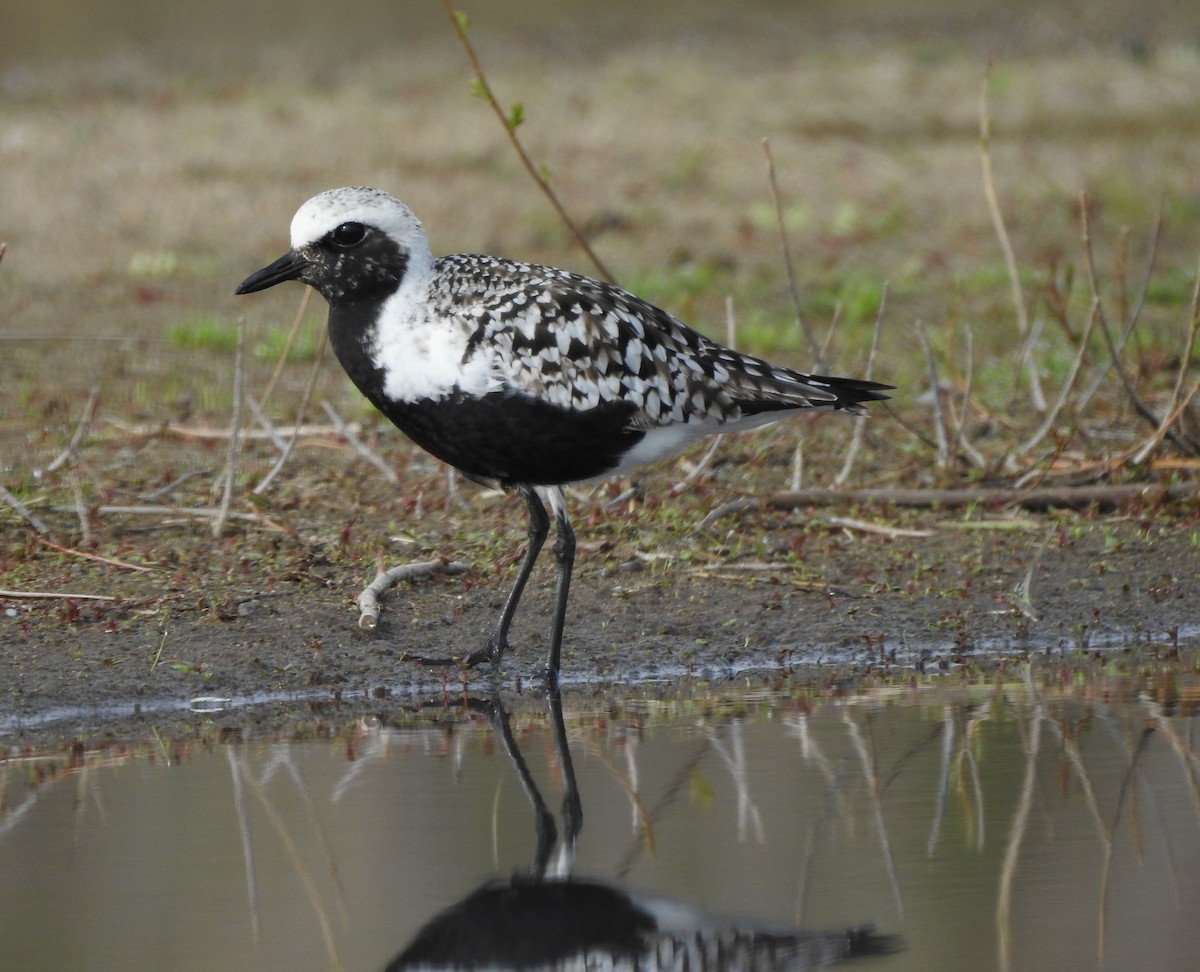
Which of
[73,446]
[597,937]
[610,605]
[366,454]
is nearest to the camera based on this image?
[597,937]

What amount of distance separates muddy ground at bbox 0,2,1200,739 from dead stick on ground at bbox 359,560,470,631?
0.08 m

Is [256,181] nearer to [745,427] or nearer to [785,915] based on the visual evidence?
[745,427]

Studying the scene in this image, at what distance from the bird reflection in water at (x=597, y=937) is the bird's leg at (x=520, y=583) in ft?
6.22

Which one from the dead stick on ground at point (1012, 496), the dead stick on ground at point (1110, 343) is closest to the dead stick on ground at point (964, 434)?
the dead stick on ground at point (1012, 496)

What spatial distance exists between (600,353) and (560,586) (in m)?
0.85

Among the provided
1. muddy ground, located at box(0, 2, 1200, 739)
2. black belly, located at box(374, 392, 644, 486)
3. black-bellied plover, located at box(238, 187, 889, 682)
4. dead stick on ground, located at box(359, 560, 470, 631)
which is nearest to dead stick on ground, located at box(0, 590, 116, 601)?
muddy ground, located at box(0, 2, 1200, 739)

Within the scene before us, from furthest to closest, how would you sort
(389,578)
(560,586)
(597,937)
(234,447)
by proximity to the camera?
(234,447)
(389,578)
(560,586)
(597,937)

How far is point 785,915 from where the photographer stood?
4566mm

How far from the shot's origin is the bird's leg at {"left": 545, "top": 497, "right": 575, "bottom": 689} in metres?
6.74

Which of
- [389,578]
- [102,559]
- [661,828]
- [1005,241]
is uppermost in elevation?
[1005,241]

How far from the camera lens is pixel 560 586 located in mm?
6820

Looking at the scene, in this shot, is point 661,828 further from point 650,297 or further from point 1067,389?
point 650,297

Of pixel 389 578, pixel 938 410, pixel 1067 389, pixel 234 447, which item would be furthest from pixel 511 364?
pixel 1067 389

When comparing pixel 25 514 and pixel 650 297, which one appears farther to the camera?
pixel 650 297
